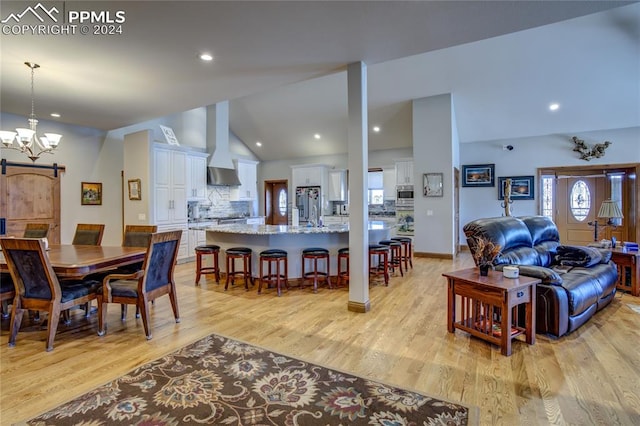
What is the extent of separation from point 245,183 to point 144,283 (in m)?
6.26

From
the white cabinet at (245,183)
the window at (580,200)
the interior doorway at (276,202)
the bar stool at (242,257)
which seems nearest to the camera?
the bar stool at (242,257)

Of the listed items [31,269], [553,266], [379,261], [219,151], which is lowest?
[379,261]

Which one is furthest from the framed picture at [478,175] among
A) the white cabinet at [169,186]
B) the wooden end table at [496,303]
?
the white cabinet at [169,186]

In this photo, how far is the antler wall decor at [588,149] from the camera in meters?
7.60

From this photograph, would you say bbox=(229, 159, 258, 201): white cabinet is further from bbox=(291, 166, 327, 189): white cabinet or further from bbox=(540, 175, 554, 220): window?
bbox=(540, 175, 554, 220): window

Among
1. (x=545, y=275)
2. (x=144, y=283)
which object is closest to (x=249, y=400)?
(x=144, y=283)

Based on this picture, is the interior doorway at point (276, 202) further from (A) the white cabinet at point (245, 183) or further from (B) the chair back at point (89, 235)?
(B) the chair back at point (89, 235)

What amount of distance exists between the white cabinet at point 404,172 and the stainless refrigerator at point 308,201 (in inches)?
99.6

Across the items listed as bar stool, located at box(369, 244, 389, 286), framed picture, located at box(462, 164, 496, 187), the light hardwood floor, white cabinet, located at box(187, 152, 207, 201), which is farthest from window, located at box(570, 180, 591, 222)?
white cabinet, located at box(187, 152, 207, 201)

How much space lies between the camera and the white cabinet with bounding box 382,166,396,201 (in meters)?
9.05

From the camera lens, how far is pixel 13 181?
225 inches

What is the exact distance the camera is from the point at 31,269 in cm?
290

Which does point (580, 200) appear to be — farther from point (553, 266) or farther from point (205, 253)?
point (205, 253)

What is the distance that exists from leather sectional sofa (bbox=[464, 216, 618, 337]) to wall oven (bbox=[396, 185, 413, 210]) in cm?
398
